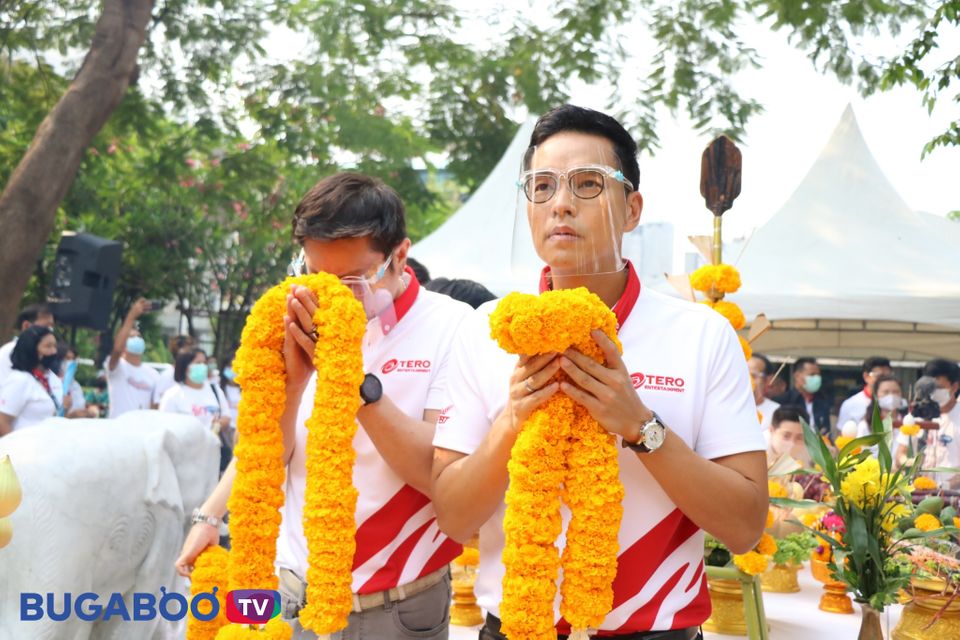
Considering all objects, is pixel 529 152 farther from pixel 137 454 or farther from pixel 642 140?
pixel 642 140

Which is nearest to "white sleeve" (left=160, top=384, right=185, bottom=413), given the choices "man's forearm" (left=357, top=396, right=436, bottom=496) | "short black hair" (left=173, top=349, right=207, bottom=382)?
"short black hair" (left=173, top=349, right=207, bottom=382)

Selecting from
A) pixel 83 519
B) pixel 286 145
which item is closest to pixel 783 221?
pixel 286 145

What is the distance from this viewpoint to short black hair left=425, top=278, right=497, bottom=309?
150 inches

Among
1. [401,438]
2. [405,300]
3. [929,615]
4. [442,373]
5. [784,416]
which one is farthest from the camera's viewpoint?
[784,416]

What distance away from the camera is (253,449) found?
2.09 m

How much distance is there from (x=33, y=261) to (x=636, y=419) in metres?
8.54

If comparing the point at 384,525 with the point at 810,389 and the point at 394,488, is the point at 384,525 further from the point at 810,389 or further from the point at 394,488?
the point at 810,389

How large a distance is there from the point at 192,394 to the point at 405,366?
7242 millimetres

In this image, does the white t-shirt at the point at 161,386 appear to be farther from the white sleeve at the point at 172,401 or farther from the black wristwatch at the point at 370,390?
the black wristwatch at the point at 370,390

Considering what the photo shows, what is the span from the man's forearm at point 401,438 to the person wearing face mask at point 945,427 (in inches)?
202

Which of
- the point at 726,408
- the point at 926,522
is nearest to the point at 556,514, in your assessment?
the point at 726,408

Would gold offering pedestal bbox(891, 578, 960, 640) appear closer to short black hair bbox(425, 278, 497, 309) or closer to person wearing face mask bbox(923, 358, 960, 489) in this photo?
short black hair bbox(425, 278, 497, 309)

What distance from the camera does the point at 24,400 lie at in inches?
277

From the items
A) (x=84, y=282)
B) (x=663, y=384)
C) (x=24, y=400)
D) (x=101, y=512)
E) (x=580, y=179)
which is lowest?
(x=101, y=512)
